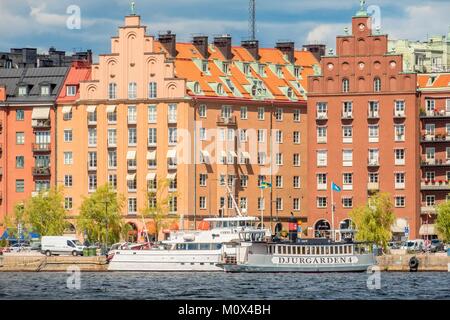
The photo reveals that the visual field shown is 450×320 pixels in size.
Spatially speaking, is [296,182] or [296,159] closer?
[296,159]

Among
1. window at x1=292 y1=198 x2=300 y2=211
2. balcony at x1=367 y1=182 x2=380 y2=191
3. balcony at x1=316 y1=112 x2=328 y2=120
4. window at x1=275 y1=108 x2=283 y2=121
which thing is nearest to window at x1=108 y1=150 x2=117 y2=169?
window at x1=275 y1=108 x2=283 y2=121

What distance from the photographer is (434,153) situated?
15850 centimetres

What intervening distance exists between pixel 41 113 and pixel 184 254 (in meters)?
44.8

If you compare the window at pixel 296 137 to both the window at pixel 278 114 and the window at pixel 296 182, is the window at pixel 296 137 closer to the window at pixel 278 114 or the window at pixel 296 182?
the window at pixel 278 114

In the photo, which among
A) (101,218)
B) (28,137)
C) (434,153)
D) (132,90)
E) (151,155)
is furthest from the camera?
(28,137)

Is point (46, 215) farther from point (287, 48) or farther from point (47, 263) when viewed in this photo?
point (287, 48)

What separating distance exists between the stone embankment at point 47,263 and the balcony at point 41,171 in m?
32.1

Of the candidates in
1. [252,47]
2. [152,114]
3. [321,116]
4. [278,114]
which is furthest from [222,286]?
[252,47]

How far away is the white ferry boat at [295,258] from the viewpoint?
412 ft

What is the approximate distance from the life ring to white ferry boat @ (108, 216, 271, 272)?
1220 cm

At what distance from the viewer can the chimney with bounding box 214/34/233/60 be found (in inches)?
6604

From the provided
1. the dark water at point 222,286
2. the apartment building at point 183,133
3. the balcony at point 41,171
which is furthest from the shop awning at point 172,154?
the dark water at point 222,286
